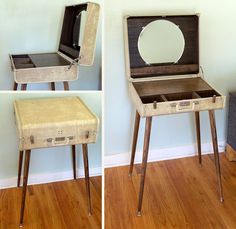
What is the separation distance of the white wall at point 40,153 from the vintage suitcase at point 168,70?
1.55 ft

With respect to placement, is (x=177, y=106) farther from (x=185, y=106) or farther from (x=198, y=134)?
(x=198, y=134)

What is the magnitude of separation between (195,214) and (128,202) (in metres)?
0.38

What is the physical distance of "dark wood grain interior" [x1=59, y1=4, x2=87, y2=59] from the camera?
1.27 metres

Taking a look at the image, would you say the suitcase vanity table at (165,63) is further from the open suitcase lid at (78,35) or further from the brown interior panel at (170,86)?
the open suitcase lid at (78,35)

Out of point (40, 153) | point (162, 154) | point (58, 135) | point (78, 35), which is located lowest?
point (162, 154)

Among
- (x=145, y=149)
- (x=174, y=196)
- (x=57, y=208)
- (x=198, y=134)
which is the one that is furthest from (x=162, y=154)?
(x=57, y=208)

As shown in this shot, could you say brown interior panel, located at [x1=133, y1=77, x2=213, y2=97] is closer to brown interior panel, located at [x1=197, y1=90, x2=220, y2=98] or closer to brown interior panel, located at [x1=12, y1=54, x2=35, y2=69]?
brown interior panel, located at [x1=197, y1=90, x2=220, y2=98]

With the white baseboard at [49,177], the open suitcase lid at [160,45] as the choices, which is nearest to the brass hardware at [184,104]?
the open suitcase lid at [160,45]

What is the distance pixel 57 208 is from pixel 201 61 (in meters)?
1.27

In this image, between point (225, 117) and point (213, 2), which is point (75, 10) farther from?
point (225, 117)

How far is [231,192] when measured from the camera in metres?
2.15

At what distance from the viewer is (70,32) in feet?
4.22

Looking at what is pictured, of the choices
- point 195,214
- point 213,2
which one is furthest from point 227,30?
point 195,214

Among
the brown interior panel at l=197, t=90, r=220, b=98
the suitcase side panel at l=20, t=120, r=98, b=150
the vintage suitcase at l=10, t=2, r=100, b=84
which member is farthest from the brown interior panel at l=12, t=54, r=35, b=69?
the brown interior panel at l=197, t=90, r=220, b=98
